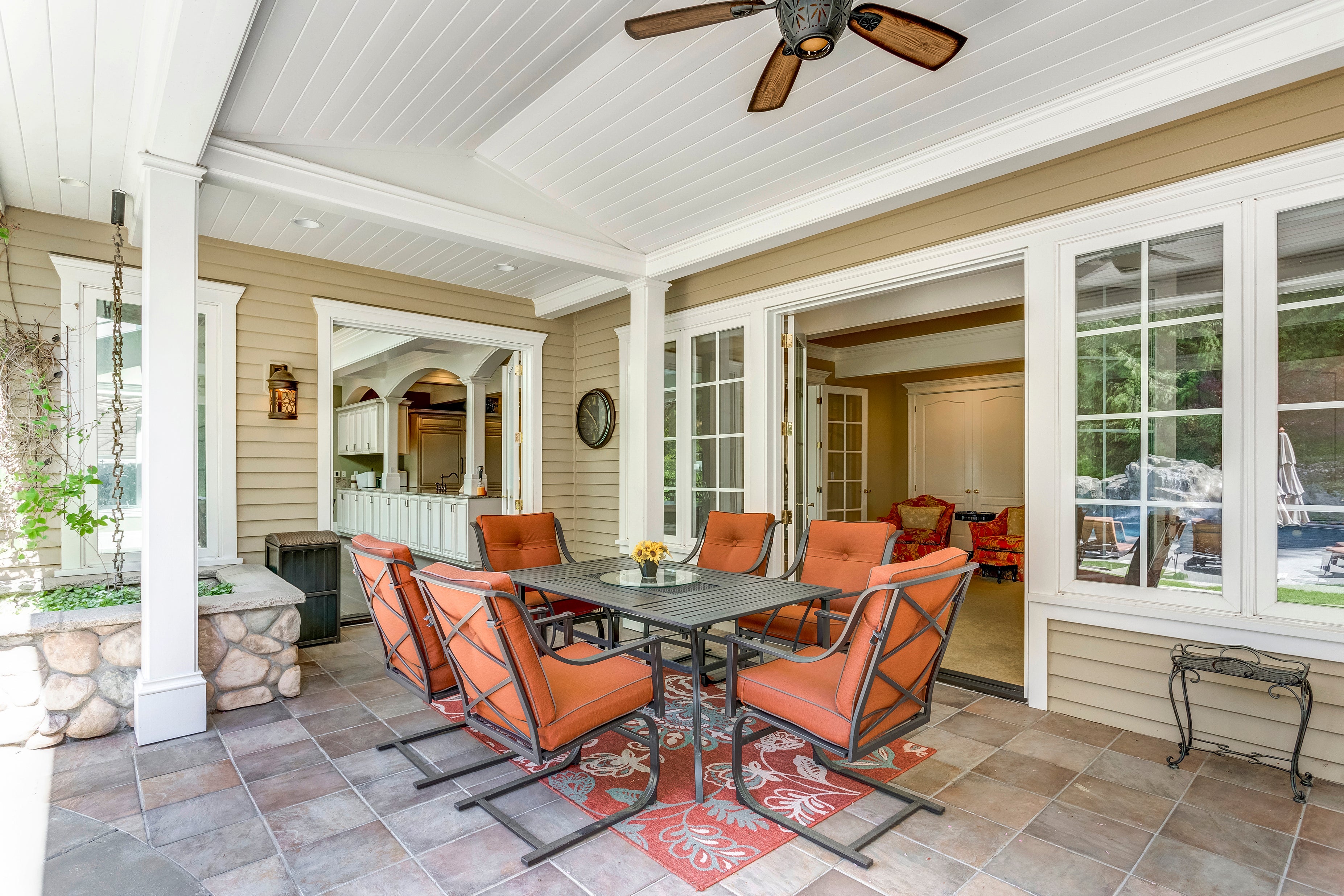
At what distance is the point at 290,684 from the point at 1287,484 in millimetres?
4872

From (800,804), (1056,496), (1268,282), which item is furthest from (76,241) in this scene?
(1268,282)

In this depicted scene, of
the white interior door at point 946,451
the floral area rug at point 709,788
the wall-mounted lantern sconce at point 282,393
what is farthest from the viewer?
the white interior door at point 946,451

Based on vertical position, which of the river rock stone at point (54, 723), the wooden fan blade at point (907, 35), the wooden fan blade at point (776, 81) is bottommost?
the river rock stone at point (54, 723)

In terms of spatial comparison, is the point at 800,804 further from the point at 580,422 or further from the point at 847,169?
the point at 580,422

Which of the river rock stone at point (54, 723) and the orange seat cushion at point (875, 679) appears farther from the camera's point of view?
the river rock stone at point (54, 723)

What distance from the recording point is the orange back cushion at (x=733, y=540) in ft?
13.5

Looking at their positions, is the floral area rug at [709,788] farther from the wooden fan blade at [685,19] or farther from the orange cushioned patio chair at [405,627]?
the wooden fan blade at [685,19]

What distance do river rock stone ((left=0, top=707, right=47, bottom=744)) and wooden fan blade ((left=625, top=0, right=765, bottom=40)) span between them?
3.90 metres

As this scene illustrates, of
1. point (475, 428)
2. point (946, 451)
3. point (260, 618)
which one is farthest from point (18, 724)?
point (946, 451)

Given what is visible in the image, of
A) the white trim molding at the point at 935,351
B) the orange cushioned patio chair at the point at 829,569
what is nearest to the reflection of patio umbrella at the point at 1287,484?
the orange cushioned patio chair at the point at 829,569

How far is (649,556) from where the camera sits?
10.8ft

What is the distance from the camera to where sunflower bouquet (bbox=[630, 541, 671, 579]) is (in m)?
3.29

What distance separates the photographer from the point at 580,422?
6.62 metres

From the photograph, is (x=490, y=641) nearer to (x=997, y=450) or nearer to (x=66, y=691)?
(x=66, y=691)
